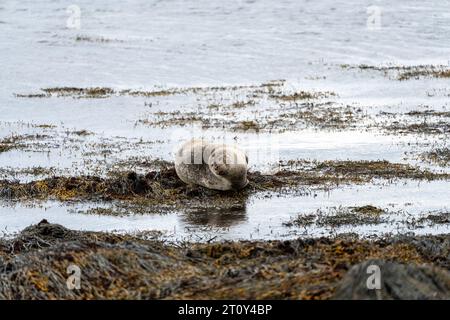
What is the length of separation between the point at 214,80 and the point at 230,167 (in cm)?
1834

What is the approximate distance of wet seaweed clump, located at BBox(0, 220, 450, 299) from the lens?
23.4 feet

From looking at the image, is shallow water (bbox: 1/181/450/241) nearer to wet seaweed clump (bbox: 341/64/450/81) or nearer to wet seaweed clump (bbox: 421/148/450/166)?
wet seaweed clump (bbox: 421/148/450/166)

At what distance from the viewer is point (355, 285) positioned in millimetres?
6387

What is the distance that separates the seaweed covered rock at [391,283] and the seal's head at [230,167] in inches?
315

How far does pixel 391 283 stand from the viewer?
21.1 feet

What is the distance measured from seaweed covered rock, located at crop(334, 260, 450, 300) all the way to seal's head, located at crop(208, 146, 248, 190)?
26.3 feet

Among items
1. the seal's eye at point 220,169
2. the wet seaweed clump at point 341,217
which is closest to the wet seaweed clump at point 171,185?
the seal's eye at point 220,169

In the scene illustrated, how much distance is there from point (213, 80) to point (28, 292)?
82.7 feet

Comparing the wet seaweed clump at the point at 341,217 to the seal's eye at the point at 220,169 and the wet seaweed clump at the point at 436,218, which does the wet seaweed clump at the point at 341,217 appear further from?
the seal's eye at the point at 220,169

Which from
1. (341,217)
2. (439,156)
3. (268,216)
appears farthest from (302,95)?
(341,217)

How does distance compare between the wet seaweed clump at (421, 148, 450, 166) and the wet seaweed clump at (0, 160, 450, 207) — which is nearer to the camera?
the wet seaweed clump at (0, 160, 450, 207)

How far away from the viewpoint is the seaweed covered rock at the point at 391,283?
634 cm

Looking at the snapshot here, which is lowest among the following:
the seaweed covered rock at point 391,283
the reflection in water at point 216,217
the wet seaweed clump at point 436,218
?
the reflection in water at point 216,217

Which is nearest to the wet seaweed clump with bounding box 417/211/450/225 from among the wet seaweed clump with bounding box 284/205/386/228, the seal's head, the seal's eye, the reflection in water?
the wet seaweed clump with bounding box 284/205/386/228
